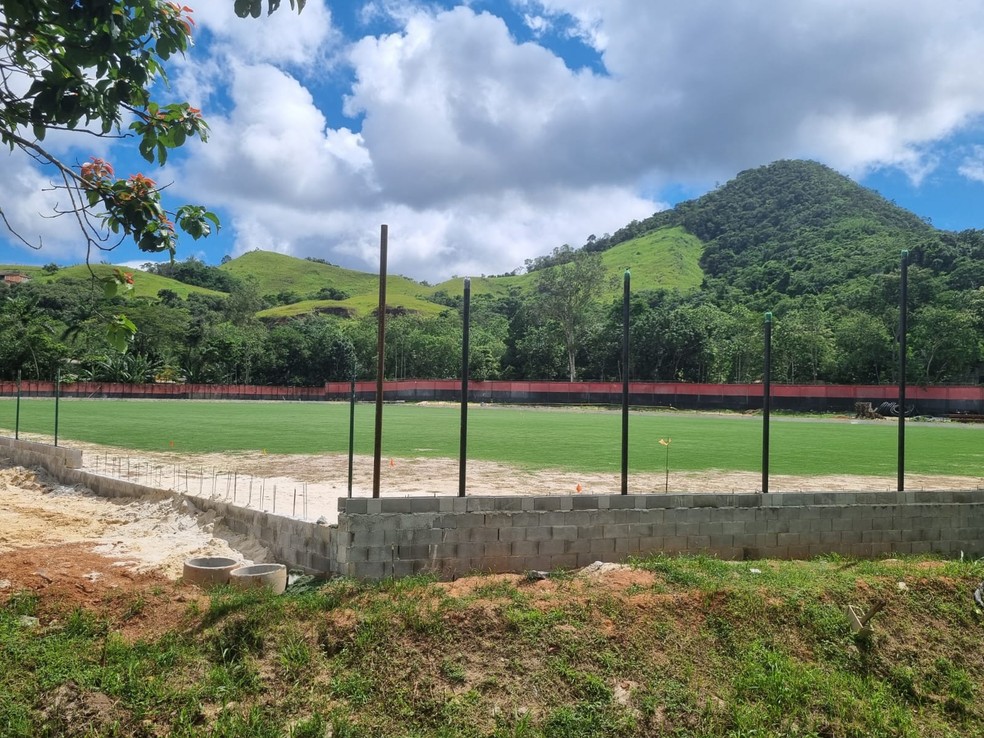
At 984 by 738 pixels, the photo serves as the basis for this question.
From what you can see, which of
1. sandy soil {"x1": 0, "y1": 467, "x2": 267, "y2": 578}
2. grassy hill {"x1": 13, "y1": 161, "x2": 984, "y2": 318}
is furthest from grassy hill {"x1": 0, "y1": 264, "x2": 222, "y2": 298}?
sandy soil {"x1": 0, "y1": 467, "x2": 267, "y2": 578}

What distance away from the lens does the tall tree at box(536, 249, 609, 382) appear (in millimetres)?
64562

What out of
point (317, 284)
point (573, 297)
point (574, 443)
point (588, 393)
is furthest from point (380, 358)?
point (317, 284)

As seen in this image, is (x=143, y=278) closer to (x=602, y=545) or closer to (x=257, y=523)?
(x=257, y=523)

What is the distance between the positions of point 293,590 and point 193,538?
2.69 meters

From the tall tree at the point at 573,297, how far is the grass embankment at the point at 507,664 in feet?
182

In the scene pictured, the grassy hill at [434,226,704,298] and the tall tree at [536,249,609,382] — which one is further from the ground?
the grassy hill at [434,226,704,298]

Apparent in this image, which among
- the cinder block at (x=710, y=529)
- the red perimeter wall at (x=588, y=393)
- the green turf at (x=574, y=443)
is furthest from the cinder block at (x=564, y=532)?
the red perimeter wall at (x=588, y=393)

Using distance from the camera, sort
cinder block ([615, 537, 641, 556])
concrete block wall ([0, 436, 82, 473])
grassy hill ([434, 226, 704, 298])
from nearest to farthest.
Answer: cinder block ([615, 537, 641, 556]) < concrete block wall ([0, 436, 82, 473]) < grassy hill ([434, 226, 704, 298])

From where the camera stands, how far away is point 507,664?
668 centimetres

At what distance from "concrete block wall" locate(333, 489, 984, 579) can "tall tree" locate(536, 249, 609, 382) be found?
52801 millimetres

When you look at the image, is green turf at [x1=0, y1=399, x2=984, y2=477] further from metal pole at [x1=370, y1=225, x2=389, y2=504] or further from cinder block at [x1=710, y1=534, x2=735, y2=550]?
metal pole at [x1=370, y1=225, x2=389, y2=504]

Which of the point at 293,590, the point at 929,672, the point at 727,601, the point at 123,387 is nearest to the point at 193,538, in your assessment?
the point at 293,590

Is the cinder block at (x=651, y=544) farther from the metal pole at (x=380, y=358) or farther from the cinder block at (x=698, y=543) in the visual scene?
the metal pole at (x=380, y=358)

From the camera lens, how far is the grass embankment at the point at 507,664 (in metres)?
6.21
